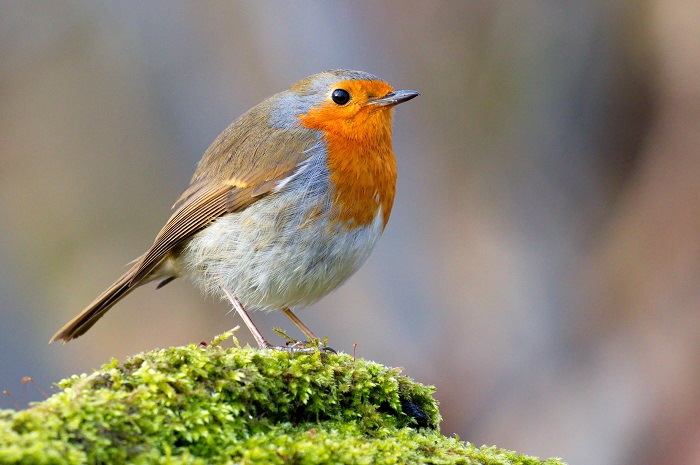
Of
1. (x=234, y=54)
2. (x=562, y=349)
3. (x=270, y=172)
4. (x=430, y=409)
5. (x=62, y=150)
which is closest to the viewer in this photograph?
(x=430, y=409)

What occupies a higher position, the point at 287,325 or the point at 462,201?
the point at 462,201

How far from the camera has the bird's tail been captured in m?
4.09

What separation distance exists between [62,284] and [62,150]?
1534mm

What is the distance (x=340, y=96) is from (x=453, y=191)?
3.71 m

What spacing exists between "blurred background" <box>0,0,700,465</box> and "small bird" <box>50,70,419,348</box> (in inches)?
117

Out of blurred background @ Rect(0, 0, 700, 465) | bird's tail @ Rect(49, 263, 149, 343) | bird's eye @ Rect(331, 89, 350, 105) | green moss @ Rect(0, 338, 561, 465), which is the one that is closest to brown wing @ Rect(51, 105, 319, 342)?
bird's tail @ Rect(49, 263, 149, 343)

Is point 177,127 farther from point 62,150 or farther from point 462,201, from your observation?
point 462,201

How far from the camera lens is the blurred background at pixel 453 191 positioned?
274 inches

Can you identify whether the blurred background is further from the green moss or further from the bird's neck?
the green moss

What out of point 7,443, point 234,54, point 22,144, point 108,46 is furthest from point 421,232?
point 7,443

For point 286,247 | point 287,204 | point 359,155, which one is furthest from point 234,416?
point 359,155

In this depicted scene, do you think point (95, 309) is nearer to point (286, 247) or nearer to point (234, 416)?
point (286, 247)

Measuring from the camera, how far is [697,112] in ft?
22.4

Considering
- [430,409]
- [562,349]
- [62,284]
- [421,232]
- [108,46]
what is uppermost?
[108,46]
